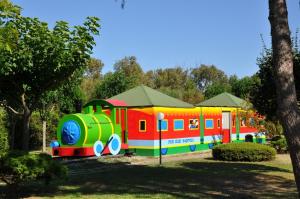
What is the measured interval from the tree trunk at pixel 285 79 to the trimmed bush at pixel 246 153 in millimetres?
15135

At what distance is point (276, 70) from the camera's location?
655 centimetres

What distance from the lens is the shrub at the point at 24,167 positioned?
380 inches

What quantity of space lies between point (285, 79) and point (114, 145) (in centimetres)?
1704

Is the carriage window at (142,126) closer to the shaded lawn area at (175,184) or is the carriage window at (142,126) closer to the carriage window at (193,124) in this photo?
the carriage window at (193,124)

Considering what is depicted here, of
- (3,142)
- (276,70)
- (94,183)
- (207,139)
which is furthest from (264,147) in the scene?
(276,70)

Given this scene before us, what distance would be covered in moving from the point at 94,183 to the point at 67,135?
8.83m

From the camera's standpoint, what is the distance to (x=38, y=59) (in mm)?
10578

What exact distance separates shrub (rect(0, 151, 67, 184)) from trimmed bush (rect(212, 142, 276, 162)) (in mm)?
12569

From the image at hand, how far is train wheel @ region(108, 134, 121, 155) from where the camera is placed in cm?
2262

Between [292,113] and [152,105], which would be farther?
[152,105]

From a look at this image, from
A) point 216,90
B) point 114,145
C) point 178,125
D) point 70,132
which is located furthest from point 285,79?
point 216,90

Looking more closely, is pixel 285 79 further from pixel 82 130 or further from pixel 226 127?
pixel 226 127

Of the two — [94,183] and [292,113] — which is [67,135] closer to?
[94,183]

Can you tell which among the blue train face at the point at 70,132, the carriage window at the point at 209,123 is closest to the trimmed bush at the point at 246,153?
the blue train face at the point at 70,132
